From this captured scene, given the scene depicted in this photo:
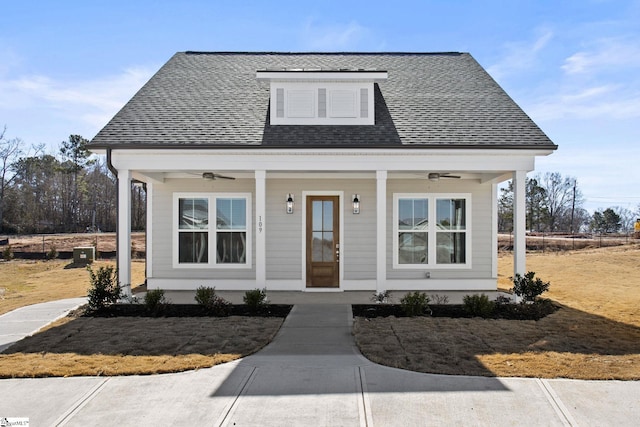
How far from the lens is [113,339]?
657 centimetres

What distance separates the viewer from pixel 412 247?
1120cm

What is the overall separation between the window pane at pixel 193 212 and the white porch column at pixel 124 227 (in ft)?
6.92

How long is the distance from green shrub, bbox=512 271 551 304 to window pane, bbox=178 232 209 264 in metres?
7.21

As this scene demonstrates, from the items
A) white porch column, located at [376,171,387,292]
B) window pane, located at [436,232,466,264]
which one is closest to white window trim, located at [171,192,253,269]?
white porch column, located at [376,171,387,292]

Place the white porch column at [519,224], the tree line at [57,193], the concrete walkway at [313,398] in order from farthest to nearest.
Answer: the tree line at [57,193], the white porch column at [519,224], the concrete walkway at [313,398]

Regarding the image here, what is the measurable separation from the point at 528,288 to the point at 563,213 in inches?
2279

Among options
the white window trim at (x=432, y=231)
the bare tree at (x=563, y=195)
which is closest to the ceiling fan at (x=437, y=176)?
the white window trim at (x=432, y=231)

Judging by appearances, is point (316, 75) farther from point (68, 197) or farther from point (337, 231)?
point (68, 197)

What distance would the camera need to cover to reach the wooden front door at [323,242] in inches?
436

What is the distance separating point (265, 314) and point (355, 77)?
18.6ft

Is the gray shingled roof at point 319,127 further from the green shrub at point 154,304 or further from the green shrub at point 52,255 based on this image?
the green shrub at point 52,255

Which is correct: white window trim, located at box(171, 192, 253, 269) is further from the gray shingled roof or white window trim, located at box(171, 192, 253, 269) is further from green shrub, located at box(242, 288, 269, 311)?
green shrub, located at box(242, 288, 269, 311)

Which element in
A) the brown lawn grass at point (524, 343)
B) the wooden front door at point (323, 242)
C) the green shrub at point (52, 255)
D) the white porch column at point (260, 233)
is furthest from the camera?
the green shrub at point (52, 255)

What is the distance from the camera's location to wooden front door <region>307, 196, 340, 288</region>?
11.1 metres
